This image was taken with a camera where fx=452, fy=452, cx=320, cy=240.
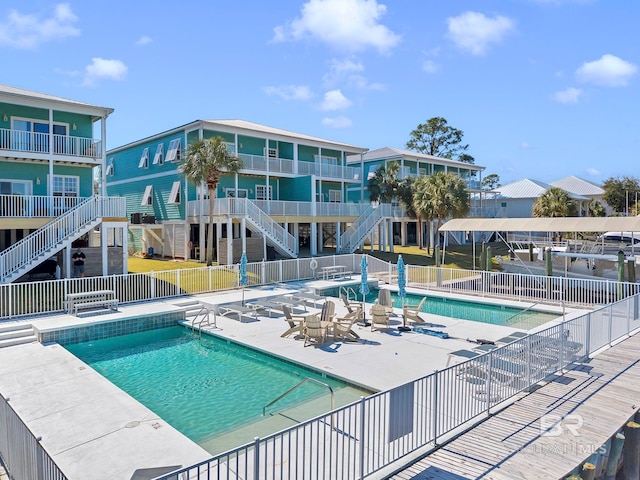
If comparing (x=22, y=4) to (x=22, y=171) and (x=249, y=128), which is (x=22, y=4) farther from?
(x=249, y=128)

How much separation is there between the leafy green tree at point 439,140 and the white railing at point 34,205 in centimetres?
5560

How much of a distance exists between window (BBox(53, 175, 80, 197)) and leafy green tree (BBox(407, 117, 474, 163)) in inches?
2130

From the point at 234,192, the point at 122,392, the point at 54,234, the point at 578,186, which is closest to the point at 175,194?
the point at 234,192

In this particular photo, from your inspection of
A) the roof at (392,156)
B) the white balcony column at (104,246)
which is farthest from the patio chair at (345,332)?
the roof at (392,156)

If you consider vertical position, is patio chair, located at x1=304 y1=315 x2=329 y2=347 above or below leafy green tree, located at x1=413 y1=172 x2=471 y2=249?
below

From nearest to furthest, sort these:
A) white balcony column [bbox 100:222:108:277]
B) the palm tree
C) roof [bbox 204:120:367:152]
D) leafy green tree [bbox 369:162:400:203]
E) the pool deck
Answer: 1. the pool deck
2. white balcony column [bbox 100:222:108:277]
3. the palm tree
4. roof [bbox 204:120:367:152]
5. leafy green tree [bbox 369:162:400:203]

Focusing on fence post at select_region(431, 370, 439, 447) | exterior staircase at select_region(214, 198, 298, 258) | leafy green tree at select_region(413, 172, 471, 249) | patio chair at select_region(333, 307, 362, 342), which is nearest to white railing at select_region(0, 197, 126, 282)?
exterior staircase at select_region(214, 198, 298, 258)

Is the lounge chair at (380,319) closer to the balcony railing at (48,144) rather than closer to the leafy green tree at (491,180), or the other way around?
the balcony railing at (48,144)

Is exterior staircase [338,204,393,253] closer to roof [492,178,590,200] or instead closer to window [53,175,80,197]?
window [53,175,80,197]

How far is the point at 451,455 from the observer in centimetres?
642

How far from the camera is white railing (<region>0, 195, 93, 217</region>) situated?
1992 centimetres

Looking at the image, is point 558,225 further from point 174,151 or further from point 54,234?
point 54,234

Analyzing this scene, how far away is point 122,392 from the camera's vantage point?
29.8 ft

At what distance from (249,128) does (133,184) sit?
12.4 m
